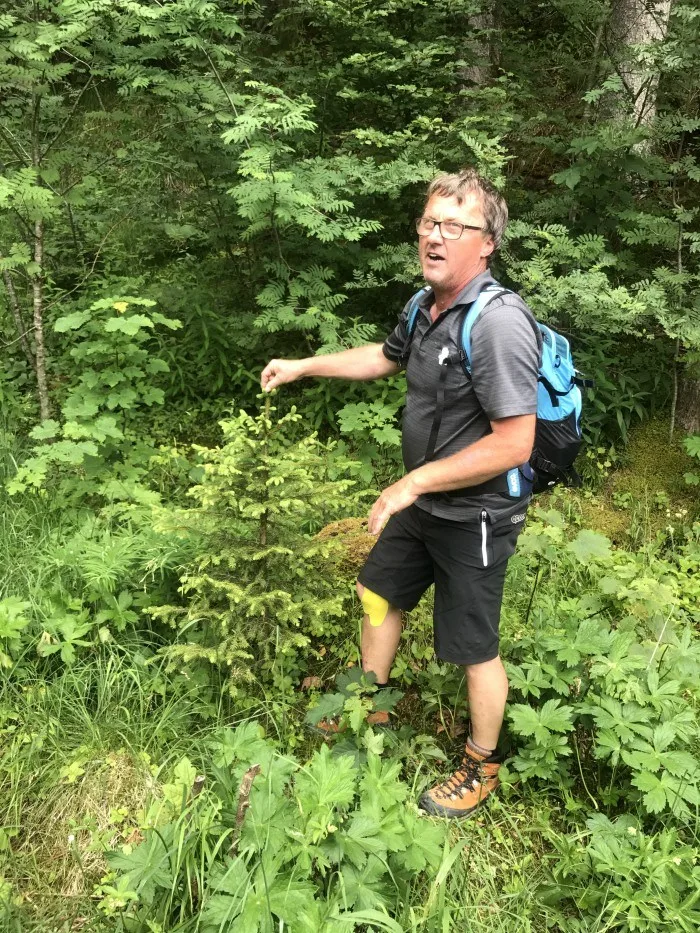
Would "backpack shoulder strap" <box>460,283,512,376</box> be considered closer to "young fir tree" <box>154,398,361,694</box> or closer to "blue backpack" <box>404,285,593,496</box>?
"blue backpack" <box>404,285,593,496</box>

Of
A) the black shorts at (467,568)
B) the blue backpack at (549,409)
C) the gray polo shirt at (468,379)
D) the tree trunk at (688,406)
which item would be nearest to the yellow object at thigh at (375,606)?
the black shorts at (467,568)

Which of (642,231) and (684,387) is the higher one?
(642,231)

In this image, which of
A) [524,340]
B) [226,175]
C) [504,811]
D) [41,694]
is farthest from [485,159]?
[41,694]

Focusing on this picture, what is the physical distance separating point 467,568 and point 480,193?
1.40 meters

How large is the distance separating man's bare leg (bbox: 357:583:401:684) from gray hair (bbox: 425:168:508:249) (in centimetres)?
162

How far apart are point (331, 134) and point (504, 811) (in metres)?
4.77

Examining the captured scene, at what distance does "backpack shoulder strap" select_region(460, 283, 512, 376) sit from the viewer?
6.92ft

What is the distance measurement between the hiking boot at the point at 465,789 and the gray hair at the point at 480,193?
7.08ft

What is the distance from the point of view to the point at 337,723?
281cm

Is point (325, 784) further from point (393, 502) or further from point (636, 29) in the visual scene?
point (636, 29)

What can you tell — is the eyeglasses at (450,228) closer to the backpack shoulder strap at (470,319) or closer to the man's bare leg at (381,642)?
the backpack shoulder strap at (470,319)

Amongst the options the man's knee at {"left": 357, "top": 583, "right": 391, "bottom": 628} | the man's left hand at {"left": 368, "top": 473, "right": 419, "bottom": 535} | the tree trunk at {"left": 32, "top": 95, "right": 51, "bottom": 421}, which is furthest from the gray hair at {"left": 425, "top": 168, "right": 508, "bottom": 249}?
the tree trunk at {"left": 32, "top": 95, "right": 51, "bottom": 421}

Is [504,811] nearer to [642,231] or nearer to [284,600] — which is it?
[284,600]

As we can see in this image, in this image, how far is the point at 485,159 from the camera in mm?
3828
